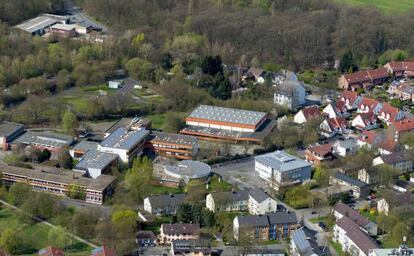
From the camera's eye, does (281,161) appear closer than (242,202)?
No

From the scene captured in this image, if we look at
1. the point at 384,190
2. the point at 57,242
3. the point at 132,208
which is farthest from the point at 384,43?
the point at 57,242

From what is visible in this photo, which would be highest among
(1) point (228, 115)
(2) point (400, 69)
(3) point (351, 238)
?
(2) point (400, 69)

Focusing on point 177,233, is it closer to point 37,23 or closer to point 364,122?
point 364,122

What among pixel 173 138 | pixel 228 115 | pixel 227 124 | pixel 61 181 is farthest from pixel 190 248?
pixel 228 115

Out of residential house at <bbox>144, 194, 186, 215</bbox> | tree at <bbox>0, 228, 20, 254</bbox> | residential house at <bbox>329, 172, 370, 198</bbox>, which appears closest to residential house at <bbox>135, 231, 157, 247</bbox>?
residential house at <bbox>144, 194, 186, 215</bbox>

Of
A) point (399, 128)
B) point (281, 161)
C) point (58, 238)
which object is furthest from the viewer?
point (399, 128)

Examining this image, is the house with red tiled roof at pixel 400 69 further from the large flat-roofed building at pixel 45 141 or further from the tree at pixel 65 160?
the tree at pixel 65 160
